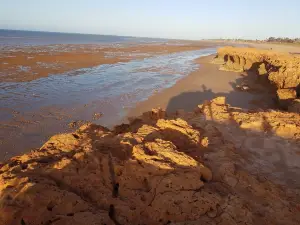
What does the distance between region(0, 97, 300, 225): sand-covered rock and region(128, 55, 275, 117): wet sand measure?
7161 mm

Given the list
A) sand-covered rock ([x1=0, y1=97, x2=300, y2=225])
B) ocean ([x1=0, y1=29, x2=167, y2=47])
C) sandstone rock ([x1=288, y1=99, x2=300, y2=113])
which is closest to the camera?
sand-covered rock ([x1=0, y1=97, x2=300, y2=225])

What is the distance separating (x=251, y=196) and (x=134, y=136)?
86.2 inches

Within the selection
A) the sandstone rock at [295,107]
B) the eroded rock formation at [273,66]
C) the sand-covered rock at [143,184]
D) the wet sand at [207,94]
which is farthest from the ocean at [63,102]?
the sandstone rock at [295,107]

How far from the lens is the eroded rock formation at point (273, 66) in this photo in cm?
1152

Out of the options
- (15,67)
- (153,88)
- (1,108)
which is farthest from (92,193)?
(15,67)

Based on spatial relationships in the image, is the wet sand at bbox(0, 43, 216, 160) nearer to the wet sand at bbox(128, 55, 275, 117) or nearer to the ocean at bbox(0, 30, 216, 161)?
the ocean at bbox(0, 30, 216, 161)

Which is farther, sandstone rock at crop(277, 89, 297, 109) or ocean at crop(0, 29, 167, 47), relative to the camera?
ocean at crop(0, 29, 167, 47)

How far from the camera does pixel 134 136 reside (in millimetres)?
4793

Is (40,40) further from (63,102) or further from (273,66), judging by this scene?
(273,66)

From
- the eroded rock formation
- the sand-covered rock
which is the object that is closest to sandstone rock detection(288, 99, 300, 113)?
the eroded rock formation

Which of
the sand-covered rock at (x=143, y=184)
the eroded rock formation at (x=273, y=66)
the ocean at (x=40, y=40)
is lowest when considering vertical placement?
the sand-covered rock at (x=143, y=184)

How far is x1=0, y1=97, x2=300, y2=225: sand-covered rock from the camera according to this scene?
308 cm

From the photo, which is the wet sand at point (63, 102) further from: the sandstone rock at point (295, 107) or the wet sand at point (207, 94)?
the sandstone rock at point (295, 107)

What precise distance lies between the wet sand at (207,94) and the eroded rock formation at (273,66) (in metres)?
1.02
